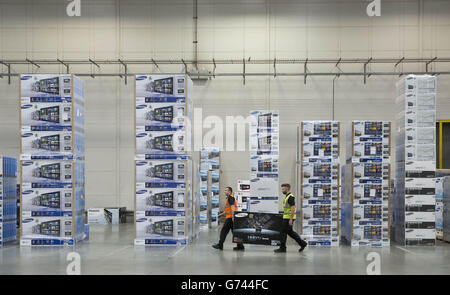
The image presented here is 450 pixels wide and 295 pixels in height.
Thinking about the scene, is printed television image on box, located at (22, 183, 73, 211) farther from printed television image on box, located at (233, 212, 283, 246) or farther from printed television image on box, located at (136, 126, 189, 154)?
printed television image on box, located at (233, 212, 283, 246)

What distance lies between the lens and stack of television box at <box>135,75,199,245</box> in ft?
45.8

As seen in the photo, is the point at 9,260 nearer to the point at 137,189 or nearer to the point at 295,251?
the point at 137,189

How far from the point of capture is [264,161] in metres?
15.0

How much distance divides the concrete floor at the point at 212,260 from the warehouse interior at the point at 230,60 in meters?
9.17

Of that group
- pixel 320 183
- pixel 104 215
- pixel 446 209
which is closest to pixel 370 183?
pixel 320 183

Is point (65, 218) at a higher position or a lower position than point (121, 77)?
lower

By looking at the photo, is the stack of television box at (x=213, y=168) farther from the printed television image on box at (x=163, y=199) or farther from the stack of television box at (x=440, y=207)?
the stack of television box at (x=440, y=207)

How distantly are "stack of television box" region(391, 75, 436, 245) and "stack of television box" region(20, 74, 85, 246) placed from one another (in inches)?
409

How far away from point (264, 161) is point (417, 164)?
4.87 meters

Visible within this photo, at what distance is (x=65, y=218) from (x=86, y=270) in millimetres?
4430

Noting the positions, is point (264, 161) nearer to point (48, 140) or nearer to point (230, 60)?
point (48, 140)

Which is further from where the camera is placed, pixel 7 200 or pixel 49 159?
pixel 7 200

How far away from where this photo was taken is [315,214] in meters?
14.5

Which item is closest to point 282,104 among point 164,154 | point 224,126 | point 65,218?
point 224,126
